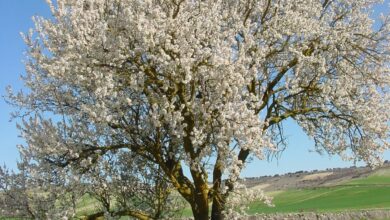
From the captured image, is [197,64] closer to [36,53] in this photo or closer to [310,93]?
[36,53]

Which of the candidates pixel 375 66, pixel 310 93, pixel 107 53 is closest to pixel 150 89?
pixel 107 53

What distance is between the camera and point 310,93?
22344 millimetres

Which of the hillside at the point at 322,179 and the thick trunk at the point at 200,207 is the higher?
the hillside at the point at 322,179

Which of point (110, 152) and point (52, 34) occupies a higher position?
point (52, 34)

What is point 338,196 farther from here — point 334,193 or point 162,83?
point 162,83

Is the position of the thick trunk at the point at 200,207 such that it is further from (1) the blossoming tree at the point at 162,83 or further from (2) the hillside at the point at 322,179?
(2) the hillside at the point at 322,179

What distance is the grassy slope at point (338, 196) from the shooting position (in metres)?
60.3

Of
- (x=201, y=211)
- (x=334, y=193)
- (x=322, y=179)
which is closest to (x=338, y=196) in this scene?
(x=334, y=193)

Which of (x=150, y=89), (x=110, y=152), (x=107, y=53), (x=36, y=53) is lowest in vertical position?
(x=110, y=152)

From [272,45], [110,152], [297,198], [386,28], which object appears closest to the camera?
[110,152]

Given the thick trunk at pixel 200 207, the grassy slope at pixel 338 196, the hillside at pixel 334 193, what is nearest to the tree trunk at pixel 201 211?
the thick trunk at pixel 200 207

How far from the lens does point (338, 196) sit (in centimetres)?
7056

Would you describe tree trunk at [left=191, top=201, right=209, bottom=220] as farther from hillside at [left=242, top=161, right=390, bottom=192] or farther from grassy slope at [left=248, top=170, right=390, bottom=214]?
hillside at [left=242, top=161, right=390, bottom=192]

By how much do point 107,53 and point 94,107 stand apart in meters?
1.88
